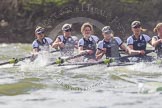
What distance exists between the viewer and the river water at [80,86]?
7.99 meters

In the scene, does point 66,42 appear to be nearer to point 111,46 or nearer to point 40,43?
point 40,43

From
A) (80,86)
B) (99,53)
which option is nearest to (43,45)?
(99,53)

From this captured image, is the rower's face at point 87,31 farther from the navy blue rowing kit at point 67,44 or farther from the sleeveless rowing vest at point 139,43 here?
the sleeveless rowing vest at point 139,43

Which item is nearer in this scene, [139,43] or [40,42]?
[139,43]

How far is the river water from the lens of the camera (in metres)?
7.99

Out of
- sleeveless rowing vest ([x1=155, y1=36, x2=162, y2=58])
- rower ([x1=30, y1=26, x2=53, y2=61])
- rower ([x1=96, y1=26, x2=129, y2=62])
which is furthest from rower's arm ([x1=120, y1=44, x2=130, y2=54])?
rower ([x1=30, y1=26, x2=53, y2=61])

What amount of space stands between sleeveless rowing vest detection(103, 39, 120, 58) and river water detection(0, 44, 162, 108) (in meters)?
0.56

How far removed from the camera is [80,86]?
9633 millimetres

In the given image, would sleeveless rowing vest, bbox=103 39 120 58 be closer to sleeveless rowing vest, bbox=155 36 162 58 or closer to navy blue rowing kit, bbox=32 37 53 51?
sleeveless rowing vest, bbox=155 36 162 58

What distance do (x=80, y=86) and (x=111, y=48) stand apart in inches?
114

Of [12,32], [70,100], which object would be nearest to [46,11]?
[12,32]

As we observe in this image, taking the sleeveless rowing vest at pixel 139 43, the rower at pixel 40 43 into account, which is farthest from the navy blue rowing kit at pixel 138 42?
the rower at pixel 40 43

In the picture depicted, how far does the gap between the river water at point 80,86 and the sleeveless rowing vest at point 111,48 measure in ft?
1.83

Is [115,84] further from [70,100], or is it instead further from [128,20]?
[128,20]
